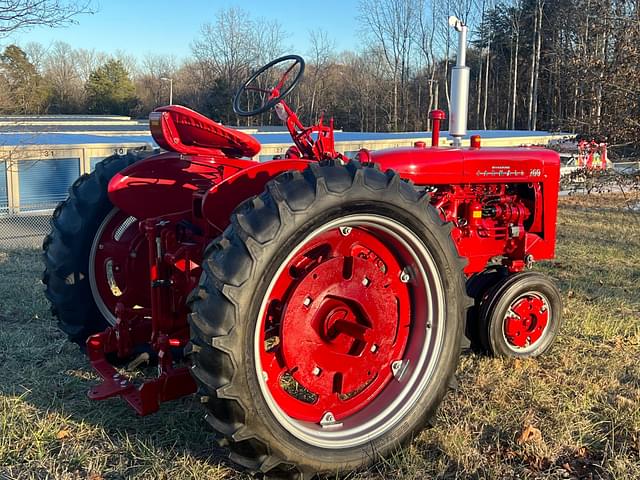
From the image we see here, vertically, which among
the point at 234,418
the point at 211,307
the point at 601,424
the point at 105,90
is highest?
the point at 105,90

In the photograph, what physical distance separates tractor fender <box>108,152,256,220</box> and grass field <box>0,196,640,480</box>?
1054 mm

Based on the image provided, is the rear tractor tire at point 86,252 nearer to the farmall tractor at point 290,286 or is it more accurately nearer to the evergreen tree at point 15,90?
the farmall tractor at point 290,286

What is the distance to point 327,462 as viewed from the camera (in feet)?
8.14

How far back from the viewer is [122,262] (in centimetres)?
359

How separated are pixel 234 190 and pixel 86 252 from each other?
121 cm

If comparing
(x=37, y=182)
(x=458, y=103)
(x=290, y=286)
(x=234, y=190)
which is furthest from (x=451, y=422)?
(x=37, y=182)

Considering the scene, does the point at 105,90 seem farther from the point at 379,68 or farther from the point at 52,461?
the point at 52,461

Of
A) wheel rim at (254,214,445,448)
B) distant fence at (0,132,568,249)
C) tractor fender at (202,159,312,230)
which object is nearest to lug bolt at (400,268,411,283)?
wheel rim at (254,214,445,448)

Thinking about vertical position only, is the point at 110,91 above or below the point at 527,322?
above

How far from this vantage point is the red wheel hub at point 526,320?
4.04 meters

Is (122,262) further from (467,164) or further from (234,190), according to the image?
(467,164)

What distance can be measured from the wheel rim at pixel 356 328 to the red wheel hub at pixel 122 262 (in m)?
1.08

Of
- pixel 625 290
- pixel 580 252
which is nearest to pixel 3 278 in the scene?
pixel 625 290

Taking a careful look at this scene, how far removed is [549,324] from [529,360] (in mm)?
325
